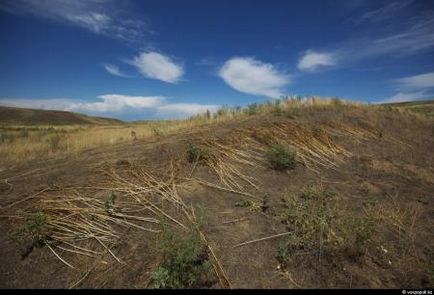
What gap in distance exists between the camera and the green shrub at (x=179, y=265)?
12.9 ft

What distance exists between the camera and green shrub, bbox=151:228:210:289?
3.92 metres

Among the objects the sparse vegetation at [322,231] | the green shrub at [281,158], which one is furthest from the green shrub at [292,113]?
the sparse vegetation at [322,231]

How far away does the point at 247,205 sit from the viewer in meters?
5.96

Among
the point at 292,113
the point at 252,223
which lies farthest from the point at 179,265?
the point at 292,113

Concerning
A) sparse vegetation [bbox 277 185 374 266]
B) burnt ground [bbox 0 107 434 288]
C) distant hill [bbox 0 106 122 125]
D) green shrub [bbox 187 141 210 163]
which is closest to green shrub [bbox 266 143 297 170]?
burnt ground [bbox 0 107 434 288]

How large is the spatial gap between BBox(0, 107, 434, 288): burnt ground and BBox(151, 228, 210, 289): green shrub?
0.80 feet

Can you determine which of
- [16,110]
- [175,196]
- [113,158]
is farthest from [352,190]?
[16,110]

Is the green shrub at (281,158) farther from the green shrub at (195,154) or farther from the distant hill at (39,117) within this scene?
the distant hill at (39,117)

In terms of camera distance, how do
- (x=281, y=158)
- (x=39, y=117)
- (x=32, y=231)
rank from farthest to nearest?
(x=39, y=117) → (x=281, y=158) → (x=32, y=231)

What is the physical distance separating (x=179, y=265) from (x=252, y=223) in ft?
5.69

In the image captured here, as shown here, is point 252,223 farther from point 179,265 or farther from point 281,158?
point 281,158

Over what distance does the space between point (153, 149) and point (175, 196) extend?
9.89 ft

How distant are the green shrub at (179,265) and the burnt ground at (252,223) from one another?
24 cm

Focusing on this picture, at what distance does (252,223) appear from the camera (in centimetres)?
542
